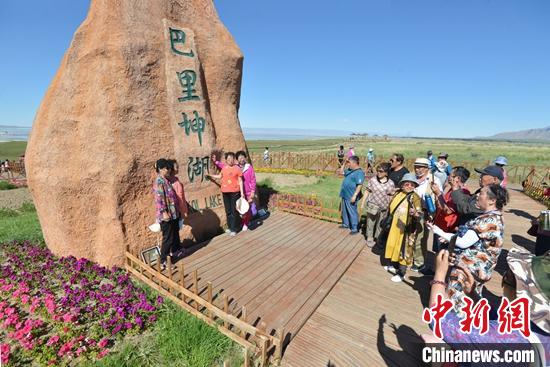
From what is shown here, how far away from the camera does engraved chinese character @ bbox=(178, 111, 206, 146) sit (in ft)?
19.2

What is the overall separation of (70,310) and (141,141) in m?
2.97

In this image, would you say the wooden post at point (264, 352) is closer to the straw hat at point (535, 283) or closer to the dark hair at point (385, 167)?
the straw hat at point (535, 283)

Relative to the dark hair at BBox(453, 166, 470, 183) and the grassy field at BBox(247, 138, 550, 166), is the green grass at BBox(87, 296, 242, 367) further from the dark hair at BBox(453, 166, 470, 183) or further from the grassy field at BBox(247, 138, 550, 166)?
the grassy field at BBox(247, 138, 550, 166)

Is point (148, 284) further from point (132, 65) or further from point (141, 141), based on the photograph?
point (132, 65)

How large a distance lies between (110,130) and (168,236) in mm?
2183

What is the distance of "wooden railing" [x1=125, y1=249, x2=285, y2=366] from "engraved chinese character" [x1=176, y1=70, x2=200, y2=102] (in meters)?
3.44

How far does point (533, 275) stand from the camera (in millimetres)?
1922

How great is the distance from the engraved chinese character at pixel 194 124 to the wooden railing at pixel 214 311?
2.78 metres

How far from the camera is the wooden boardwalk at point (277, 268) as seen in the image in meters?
3.87

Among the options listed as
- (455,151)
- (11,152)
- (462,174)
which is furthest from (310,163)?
(11,152)

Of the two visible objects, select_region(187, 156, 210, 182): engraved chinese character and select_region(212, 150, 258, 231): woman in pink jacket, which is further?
select_region(212, 150, 258, 231): woman in pink jacket

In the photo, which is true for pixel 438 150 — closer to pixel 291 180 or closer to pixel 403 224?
pixel 291 180

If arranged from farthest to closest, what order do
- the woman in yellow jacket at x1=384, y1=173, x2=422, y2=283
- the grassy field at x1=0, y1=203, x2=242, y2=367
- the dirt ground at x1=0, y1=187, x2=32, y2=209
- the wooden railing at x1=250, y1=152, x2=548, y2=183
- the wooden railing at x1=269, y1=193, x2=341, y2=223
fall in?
the wooden railing at x1=250, y1=152, x2=548, y2=183, the dirt ground at x1=0, y1=187, x2=32, y2=209, the wooden railing at x1=269, y1=193, x2=341, y2=223, the woman in yellow jacket at x1=384, y1=173, x2=422, y2=283, the grassy field at x1=0, y1=203, x2=242, y2=367

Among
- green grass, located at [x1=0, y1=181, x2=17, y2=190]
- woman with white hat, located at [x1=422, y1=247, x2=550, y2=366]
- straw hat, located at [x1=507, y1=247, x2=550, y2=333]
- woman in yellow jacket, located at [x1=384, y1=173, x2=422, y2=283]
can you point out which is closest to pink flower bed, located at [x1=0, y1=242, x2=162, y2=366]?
woman with white hat, located at [x1=422, y1=247, x2=550, y2=366]
